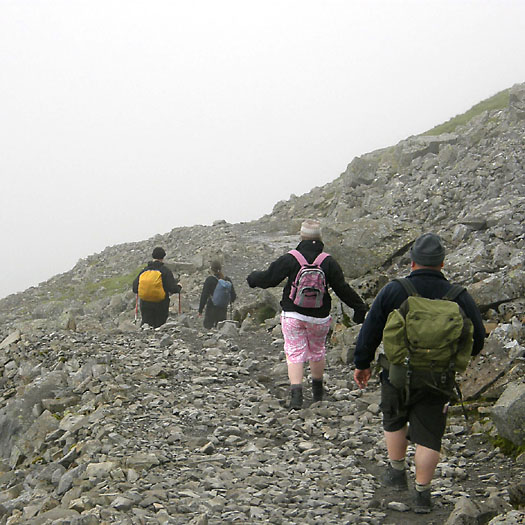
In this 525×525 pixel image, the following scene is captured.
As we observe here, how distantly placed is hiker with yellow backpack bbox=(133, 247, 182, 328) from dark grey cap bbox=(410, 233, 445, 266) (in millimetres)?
10082

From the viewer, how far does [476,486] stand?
25.3 feet

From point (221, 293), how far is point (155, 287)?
104 inches

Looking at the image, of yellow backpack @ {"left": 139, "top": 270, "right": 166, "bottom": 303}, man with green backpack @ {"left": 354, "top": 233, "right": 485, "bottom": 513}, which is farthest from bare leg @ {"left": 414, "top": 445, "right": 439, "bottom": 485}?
yellow backpack @ {"left": 139, "top": 270, "right": 166, "bottom": 303}

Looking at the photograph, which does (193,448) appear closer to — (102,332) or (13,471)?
(13,471)

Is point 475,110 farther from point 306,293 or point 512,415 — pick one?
point 512,415

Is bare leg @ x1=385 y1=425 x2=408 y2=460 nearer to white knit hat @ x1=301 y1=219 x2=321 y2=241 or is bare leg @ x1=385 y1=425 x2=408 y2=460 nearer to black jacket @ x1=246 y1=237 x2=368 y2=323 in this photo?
black jacket @ x1=246 y1=237 x2=368 y2=323

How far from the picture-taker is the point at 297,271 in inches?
408

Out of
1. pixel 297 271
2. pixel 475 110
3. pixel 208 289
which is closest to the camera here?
pixel 297 271

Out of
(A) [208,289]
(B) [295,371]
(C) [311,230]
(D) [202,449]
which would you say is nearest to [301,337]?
(B) [295,371]

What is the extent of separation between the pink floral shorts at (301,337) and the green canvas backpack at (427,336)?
12.9ft

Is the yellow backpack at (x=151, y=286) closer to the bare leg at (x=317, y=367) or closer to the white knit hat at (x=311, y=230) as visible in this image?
the bare leg at (x=317, y=367)

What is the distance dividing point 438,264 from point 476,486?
2.94 m

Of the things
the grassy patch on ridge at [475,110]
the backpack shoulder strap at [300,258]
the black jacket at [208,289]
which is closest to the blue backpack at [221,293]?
the black jacket at [208,289]

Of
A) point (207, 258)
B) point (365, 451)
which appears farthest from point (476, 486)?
point (207, 258)
